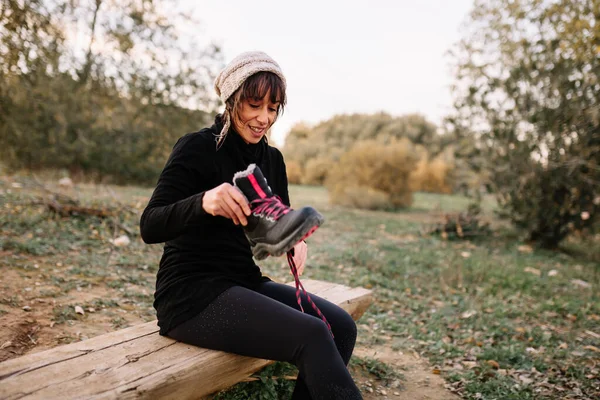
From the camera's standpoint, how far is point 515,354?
3680 millimetres

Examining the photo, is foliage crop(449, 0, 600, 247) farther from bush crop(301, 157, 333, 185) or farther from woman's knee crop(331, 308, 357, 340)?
bush crop(301, 157, 333, 185)

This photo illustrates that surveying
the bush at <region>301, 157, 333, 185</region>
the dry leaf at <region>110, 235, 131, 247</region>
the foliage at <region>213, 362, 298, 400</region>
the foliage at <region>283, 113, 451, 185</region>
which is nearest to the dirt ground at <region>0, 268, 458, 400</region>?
the foliage at <region>213, 362, 298, 400</region>

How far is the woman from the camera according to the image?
1823 mm

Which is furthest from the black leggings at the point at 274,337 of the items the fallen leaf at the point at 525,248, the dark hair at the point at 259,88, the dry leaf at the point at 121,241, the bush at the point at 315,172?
the bush at the point at 315,172

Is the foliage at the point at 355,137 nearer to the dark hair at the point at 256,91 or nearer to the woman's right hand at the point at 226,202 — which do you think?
the dark hair at the point at 256,91

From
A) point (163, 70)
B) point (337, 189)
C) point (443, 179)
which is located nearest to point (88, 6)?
point (163, 70)

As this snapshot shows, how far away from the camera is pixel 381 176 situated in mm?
15297

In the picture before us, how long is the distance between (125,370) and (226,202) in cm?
76

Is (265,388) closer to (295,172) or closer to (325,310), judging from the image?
(325,310)

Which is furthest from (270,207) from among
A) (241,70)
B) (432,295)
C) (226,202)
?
(432,295)

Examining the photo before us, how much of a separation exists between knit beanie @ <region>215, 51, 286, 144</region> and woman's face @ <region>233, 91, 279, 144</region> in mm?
75

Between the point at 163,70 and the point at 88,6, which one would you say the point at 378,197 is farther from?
the point at 88,6

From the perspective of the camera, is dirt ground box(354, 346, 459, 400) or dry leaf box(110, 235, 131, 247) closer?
dirt ground box(354, 346, 459, 400)

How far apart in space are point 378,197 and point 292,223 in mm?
13406
